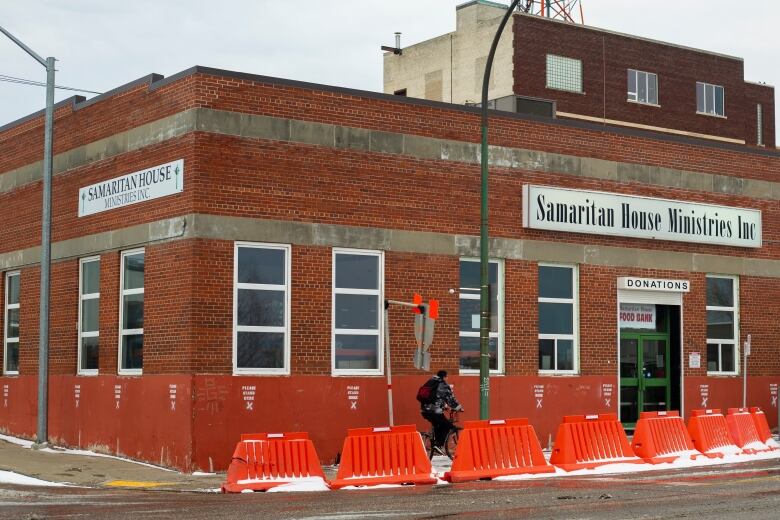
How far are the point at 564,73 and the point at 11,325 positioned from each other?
1408 inches

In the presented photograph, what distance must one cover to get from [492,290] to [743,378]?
7.67 m

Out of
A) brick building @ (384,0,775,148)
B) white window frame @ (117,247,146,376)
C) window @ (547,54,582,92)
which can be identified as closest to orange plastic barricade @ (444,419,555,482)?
white window frame @ (117,247,146,376)

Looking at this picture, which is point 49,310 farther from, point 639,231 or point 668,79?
point 668,79

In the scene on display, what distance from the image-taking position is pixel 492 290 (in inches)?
1048

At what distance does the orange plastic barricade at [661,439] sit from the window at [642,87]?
4070 cm

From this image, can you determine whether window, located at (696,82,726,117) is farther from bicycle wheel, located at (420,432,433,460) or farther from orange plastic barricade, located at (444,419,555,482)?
orange plastic barricade, located at (444,419,555,482)

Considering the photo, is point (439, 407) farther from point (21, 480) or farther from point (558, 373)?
point (21, 480)

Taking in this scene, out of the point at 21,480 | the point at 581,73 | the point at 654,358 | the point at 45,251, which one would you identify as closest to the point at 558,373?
the point at 654,358

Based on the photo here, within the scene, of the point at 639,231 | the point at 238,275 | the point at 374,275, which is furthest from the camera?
the point at 639,231

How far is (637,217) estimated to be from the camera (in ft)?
93.9

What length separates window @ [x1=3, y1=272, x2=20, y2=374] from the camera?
2967cm

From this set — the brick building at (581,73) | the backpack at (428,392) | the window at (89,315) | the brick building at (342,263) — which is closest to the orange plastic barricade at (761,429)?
the brick building at (342,263)

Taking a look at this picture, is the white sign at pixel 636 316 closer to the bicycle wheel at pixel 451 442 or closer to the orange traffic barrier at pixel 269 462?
the bicycle wheel at pixel 451 442

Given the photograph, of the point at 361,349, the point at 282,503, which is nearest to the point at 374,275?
the point at 361,349
